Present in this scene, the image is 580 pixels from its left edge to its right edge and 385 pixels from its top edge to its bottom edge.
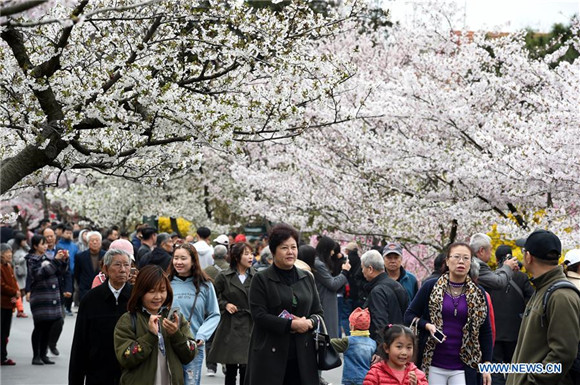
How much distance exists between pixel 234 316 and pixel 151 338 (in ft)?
12.8

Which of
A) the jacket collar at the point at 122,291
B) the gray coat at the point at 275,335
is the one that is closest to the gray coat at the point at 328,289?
the gray coat at the point at 275,335

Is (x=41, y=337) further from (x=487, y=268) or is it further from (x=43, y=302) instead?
(x=487, y=268)

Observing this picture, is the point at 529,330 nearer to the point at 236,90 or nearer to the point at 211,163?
the point at 236,90

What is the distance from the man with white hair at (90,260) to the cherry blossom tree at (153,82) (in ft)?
18.5

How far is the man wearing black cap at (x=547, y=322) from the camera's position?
18.5 feet

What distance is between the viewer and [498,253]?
1082 centimetres

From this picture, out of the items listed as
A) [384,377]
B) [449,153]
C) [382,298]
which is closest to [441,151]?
[449,153]

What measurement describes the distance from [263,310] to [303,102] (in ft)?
10.7

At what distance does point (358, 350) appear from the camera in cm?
889

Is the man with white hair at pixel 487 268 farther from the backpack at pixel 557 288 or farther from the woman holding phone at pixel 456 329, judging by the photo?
the backpack at pixel 557 288

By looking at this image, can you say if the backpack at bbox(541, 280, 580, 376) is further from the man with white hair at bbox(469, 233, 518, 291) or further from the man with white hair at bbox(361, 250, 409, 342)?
the man with white hair at bbox(469, 233, 518, 291)

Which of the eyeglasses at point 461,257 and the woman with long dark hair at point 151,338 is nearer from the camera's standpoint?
the woman with long dark hair at point 151,338

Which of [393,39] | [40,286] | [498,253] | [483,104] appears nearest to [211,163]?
[393,39]

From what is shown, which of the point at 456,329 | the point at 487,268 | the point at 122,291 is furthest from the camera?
the point at 487,268
